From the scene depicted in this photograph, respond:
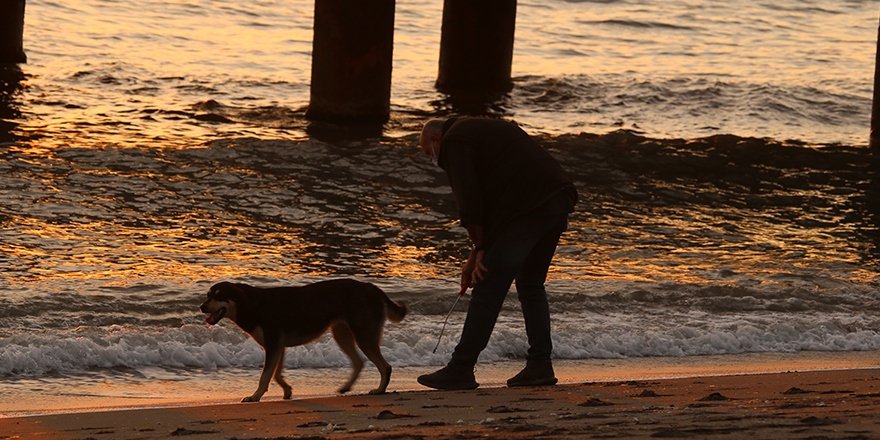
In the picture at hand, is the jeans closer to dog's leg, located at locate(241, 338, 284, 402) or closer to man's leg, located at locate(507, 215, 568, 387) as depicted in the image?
man's leg, located at locate(507, 215, 568, 387)

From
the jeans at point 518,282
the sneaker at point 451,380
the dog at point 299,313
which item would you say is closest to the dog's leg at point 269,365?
the dog at point 299,313

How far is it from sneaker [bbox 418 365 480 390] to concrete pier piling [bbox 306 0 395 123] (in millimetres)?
9277

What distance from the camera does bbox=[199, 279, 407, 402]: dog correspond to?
20.8ft

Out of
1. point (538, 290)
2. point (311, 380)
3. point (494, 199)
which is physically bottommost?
point (311, 380)

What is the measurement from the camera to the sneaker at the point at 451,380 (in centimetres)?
632

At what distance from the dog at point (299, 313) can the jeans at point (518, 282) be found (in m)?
0.49

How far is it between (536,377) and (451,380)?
530 millimetres

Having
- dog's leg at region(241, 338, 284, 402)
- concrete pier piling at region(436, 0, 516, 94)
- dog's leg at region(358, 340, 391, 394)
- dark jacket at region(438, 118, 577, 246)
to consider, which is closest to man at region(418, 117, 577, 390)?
dark jacket at region(438, 118, 577, 246)

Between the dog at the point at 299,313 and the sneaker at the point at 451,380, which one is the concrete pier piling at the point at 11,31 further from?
the sneaker at the point at 451,380

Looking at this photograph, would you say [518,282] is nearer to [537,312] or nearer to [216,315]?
[537,312]

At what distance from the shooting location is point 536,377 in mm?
6547

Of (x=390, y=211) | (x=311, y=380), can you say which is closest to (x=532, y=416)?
(x=311, y=380)

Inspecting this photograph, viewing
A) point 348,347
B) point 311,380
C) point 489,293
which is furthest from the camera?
point 311,380

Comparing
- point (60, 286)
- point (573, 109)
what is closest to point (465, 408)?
point (60, 286)
